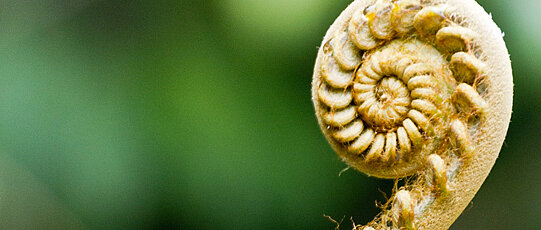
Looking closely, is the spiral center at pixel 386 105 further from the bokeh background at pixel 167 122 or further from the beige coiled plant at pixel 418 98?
the bokeh background at pixel 167 122

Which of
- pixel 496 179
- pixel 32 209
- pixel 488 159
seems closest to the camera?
pixel 488 159

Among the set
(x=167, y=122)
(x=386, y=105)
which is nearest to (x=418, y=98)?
(x=386, y=105)

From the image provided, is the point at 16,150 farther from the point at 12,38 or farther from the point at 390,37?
the point at 390,37

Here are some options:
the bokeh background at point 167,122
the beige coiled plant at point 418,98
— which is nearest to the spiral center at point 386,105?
the beige coiled plant at point 418,98

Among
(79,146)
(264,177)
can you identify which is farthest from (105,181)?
(264,177)

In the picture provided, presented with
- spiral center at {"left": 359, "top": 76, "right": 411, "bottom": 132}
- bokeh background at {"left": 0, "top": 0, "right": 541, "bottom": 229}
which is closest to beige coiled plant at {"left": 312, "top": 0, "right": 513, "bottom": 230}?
spiral center at {"left": 359, "top": 76, "right": 411, "bottom": 132}

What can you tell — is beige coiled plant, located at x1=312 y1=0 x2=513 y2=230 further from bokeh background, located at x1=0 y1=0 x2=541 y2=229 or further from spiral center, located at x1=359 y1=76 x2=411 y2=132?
bokeh background, located at x1=0 y1=0 x2=541 y2=229
